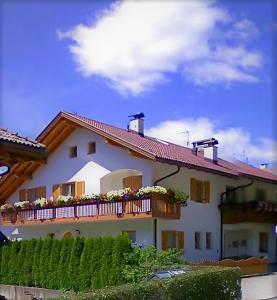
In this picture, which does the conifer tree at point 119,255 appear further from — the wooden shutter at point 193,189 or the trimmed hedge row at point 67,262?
the wooden shutter at point 193,189

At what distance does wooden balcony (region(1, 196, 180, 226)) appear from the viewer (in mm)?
24859

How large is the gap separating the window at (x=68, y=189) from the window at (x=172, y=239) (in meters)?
6.47

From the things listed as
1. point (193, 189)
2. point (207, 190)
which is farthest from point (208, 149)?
point (193, 189)

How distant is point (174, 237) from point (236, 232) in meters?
8.68

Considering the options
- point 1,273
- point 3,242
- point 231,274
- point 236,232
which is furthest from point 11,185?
point 3,242

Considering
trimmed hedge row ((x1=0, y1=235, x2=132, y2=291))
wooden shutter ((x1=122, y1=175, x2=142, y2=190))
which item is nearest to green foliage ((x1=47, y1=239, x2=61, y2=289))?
trimmed hedge row ((x1=0, y1=235, x2=132, y2=291))

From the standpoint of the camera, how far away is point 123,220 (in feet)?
88.7

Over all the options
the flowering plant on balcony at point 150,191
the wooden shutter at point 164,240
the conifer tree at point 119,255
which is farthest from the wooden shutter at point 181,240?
the conifer tree at point 119,255

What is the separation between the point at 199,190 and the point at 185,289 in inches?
726

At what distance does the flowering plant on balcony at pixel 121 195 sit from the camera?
2563 cm

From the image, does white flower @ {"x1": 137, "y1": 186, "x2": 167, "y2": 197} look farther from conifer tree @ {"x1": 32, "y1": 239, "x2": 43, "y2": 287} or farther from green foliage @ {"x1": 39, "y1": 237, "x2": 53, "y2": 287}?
conifer tree @ {"x1": 32, "y1": 239, "x2": 43, "y2": 287}

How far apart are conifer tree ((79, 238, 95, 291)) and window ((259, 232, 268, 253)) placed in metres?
18.2

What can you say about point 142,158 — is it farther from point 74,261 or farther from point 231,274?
point 231,274

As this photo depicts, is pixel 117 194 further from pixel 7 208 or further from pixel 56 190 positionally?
pixel 7 208
